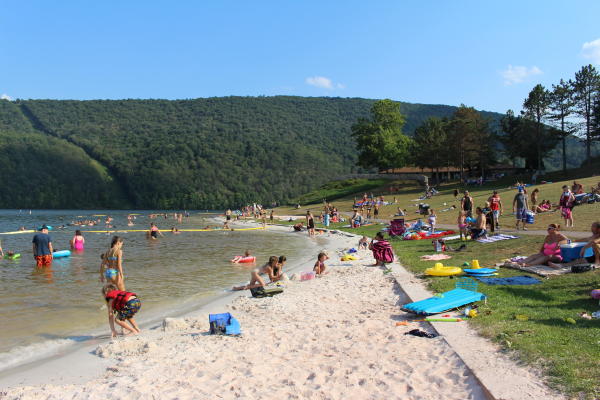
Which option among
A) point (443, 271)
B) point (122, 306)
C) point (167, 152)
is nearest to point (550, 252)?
point (443, 271)

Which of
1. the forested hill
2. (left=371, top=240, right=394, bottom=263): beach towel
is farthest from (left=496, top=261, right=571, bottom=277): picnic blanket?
the forested hill

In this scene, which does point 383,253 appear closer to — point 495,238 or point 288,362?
point 495,238

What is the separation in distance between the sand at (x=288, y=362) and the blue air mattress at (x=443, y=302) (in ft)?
1.09

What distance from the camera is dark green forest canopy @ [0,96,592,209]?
116 m

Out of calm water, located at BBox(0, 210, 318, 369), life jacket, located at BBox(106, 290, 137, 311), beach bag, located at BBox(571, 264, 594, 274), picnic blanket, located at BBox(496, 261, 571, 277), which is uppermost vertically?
life jacket, located at BBox(106, 290, 137, 311)

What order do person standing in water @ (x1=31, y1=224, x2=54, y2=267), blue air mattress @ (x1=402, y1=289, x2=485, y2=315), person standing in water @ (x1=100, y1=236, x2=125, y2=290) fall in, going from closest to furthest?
blue air mattress @ (x1=402, y1=289, x2=485, y2=315), person standing in water @ (x1=100, y1=236, x2=125, y2=290), person standing in water @ (x1=31, y1=224, x2=54, y2=267)

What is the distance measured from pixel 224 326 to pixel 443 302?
3191mm

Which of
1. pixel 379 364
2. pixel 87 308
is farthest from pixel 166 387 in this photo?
pixel 87 308

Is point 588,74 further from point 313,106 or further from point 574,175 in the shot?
point 313,106

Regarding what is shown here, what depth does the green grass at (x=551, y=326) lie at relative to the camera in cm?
418

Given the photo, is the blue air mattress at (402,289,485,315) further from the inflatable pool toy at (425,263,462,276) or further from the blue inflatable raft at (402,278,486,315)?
the inflatable pool toy at (425,263,462,276)

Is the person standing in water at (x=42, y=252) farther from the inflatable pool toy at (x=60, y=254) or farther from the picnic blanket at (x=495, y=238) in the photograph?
the picnic blanket at (x=495, y=238)

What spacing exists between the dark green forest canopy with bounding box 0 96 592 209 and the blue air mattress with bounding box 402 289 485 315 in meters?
107

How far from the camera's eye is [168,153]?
5113 inches
